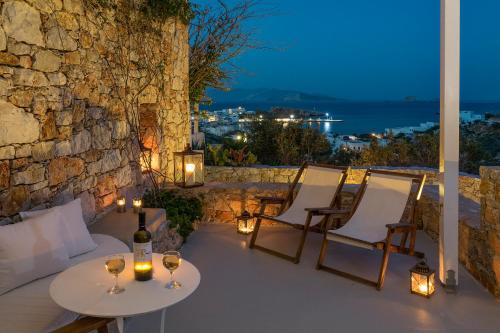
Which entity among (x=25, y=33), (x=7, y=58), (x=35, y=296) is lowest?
(x=35, y=296)

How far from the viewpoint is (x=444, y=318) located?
3092 millimetres

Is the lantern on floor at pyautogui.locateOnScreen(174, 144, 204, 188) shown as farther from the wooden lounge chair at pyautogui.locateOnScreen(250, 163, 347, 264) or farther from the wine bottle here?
the wine bottle

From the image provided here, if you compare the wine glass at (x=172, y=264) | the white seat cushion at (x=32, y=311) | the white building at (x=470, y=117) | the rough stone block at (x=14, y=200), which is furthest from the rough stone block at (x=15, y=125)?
the white building at (x=470, y=117)

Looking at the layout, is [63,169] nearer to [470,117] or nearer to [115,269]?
[115,269]

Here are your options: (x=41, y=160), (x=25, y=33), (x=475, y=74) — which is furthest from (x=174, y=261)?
(x=475, y=74)

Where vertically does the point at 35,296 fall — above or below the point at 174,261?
below

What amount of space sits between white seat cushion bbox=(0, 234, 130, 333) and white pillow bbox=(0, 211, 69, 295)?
58 millimetres

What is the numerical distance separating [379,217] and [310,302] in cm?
120

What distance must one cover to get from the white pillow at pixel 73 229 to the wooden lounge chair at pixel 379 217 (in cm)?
195

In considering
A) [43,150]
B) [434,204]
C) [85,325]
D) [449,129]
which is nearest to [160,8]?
[43,150]

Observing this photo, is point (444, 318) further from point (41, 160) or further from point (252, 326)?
point (41, 160)

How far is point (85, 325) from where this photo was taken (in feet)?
6.56

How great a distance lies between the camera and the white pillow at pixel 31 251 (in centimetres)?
249

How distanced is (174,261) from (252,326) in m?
0.98
